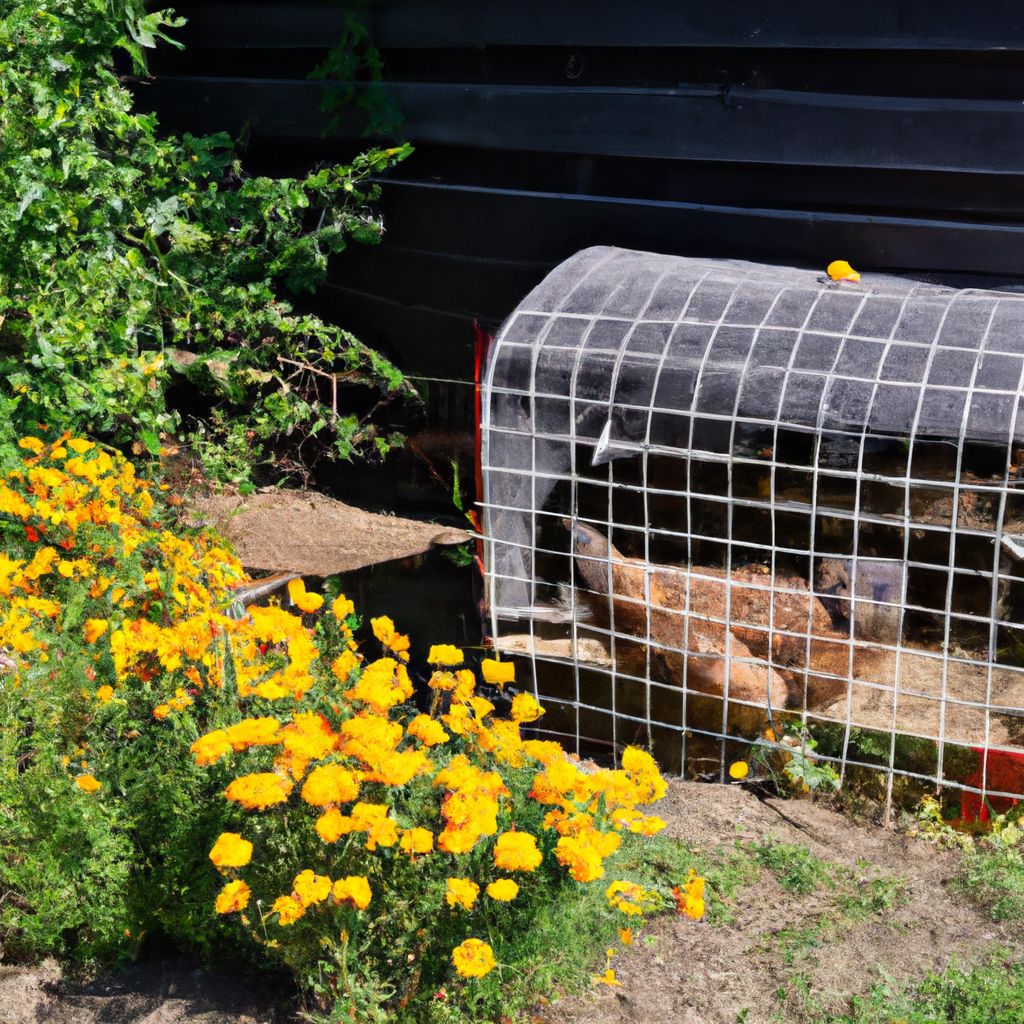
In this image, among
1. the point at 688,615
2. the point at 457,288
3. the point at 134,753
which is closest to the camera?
the point at 134,753

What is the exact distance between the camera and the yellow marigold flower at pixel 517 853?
2352mm

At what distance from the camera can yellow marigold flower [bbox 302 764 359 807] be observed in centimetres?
231

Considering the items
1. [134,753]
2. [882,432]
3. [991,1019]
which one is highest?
[882,432]

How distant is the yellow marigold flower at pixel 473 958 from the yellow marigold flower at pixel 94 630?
4.61 feet

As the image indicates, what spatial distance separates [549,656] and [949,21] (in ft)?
7.98

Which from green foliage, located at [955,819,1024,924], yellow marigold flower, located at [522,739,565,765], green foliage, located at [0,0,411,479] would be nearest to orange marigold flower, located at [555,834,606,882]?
yellow marigold flower, located at [522,739,565,765]

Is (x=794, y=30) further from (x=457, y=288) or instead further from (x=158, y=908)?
(x=158, y=908)

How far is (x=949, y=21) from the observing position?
3.91 metres

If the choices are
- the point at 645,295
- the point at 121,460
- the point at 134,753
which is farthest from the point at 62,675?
the point at 645,295

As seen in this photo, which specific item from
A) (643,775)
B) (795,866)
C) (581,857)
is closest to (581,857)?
(581,857)

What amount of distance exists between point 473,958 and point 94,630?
1483mm

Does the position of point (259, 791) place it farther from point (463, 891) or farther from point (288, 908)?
point (463, 891)

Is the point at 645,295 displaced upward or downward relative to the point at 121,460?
upward

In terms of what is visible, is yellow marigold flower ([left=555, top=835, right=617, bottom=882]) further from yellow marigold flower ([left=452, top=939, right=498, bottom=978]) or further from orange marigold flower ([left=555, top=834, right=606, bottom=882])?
yellow marigold flower ([left=452, top=939, right=498, bottom=978])
